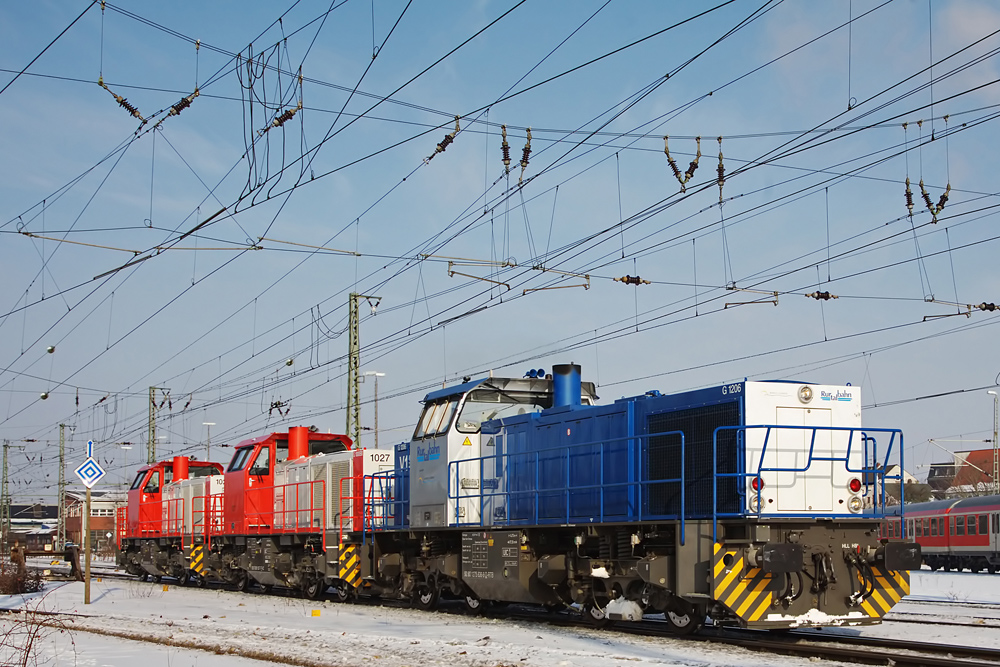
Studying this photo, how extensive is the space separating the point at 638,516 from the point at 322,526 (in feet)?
28.5

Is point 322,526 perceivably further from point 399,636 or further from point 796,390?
point 796,390

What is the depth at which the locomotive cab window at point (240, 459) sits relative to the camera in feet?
71.4

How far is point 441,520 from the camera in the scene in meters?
14.6

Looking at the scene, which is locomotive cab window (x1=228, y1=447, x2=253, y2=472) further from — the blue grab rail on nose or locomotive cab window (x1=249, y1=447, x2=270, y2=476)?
the blue grab rail on nose

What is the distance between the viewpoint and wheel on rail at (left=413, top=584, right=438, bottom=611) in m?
15.2

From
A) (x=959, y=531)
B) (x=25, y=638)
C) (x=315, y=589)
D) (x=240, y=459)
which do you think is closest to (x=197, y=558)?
(x=240, y=459)

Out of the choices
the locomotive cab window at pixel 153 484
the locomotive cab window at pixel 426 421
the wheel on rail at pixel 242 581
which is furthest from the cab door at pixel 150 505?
the locomotive cab window at pixel 426 421

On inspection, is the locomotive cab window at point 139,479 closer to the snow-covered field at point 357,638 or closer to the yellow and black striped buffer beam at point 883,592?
the snow-covered field at point 357,638

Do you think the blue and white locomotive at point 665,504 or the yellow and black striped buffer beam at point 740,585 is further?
the blue and white locomotive at point 665,504

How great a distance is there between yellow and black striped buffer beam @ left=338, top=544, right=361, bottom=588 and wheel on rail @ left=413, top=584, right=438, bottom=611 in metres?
1.62

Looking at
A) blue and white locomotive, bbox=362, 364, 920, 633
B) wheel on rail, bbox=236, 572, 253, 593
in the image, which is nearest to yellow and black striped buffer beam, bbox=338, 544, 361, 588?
blue and white locomotive, bbox=362, 364, 920, 633

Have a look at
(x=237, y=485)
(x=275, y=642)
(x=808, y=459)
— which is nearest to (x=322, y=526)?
(x=237, y=485)

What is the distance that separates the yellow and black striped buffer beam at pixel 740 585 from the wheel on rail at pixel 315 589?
33.5ft

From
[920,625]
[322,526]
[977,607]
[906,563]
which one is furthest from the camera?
[322,526]
